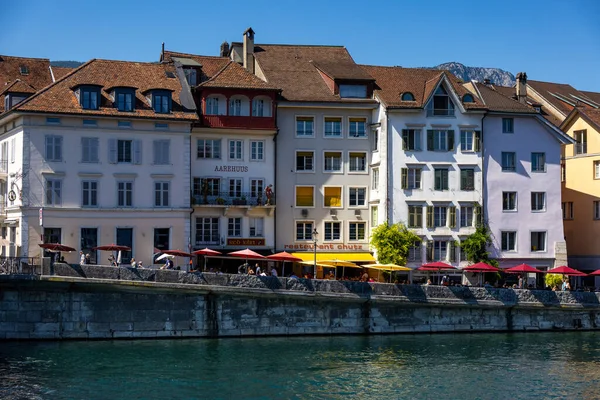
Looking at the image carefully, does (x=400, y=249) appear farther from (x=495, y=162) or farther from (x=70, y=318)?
(x=70, y=318)

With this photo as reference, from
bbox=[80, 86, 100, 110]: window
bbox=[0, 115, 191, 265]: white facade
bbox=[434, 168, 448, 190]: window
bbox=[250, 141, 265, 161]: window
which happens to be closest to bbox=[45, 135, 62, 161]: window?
bbox=[0, 115, 191, 265]: white facade

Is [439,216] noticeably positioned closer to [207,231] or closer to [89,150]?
[207,231]

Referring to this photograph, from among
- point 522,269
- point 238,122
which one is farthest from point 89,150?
point 522,269

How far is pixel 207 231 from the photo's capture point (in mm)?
68125

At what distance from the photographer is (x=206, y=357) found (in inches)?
2002

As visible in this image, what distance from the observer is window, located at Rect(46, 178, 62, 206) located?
62.3 metres

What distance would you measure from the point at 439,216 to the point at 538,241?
8364 millimetres

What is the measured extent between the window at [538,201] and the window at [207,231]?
23.9 metres

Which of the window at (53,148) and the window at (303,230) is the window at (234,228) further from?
the window at (53,148)

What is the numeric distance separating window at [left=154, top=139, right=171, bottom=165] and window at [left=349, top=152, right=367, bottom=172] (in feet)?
46.8

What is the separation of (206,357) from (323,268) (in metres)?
21.2

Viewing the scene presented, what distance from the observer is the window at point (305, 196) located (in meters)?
71.1

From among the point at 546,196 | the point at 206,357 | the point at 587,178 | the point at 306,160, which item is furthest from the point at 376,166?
the point at 206,357

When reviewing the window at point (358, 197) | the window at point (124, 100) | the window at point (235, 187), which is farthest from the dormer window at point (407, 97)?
the window at point (124, 100)
